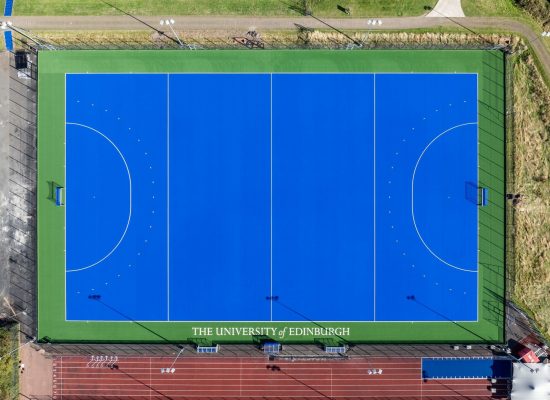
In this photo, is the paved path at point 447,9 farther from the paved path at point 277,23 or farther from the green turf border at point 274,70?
the green turf border at point 274,70

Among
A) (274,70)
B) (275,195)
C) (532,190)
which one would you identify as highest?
(274,70)

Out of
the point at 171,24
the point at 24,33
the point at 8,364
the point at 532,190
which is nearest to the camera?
the point at 8,364

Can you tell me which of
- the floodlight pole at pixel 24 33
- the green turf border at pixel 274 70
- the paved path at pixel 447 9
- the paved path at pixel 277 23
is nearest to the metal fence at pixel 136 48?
the floodlight pole at pixel 24 33

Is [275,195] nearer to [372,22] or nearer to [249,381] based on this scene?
[249,381]

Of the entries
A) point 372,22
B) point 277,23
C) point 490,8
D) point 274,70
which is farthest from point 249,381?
point 490,8

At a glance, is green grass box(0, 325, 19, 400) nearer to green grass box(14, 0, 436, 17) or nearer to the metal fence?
the metal fence

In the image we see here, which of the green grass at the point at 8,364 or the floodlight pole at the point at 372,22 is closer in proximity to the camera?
the green grass at the point at 8,364
